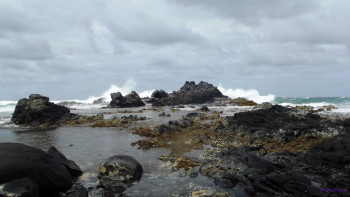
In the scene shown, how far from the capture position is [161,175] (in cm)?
1152

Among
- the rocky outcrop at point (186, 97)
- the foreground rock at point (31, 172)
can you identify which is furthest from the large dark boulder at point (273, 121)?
the rocky outcrop at point (186, 97)

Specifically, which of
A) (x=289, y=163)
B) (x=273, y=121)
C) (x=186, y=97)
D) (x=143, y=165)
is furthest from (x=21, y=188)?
(x=186, y=97)

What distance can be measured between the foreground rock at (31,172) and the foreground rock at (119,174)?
4.69ft

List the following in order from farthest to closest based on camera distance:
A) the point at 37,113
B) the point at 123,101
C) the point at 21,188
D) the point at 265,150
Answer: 1. the point at 123,101
2. the point at 37,113
3. the point at 265,150
4. the point at 21,188

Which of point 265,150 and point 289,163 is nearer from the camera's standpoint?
point 289,163

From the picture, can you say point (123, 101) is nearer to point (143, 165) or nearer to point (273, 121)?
point (273, 121)

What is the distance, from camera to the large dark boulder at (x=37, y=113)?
1355 inches

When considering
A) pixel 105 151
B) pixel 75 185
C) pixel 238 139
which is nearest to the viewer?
pixel 75 185

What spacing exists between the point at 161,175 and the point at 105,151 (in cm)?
609

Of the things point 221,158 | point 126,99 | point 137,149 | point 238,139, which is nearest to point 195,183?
point 221,158

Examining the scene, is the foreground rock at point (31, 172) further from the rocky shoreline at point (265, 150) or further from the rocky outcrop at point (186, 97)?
the rocky outcrop at point (186, 97)

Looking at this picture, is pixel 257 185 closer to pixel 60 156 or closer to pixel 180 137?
pixel 60 156

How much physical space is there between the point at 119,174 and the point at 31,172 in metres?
3.35

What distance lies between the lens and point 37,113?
114 feet
